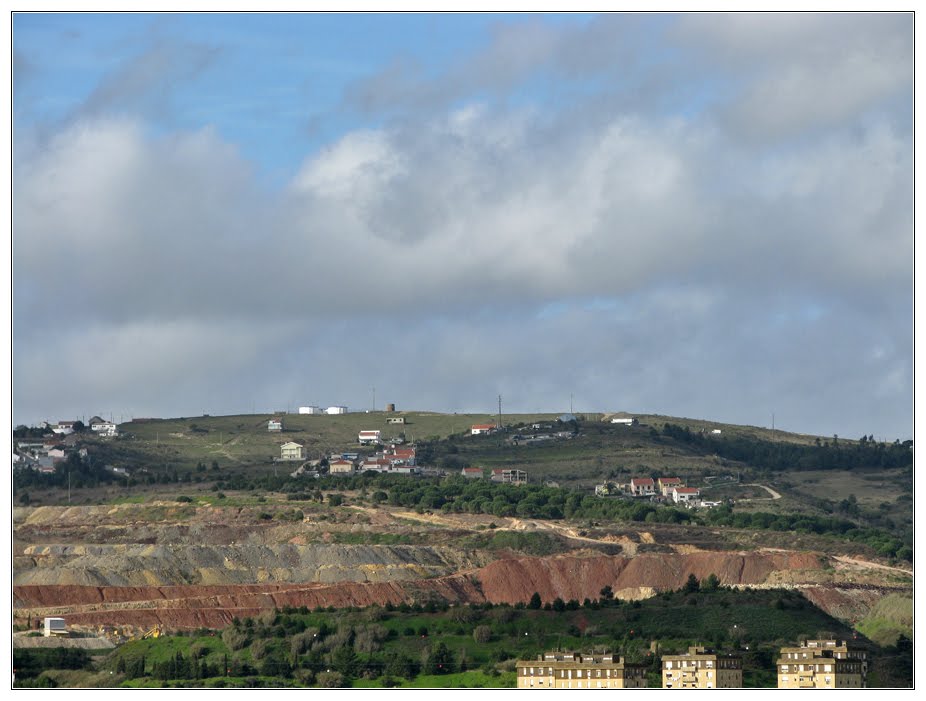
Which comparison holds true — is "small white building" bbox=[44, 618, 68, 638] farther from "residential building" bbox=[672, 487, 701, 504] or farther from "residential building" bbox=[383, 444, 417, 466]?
"residential building" bbox=[383, 444, 417, 466]

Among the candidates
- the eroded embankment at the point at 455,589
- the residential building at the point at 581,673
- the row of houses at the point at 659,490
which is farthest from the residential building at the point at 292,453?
the residential building at the point at 581,673

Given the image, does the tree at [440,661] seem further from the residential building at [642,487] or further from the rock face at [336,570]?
the residential building at [642,487]

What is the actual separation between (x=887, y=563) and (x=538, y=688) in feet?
190

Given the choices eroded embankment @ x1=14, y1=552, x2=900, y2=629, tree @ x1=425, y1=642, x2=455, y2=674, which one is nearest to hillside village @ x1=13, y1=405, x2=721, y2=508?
eroded embankment @ x1=14, y1=552, x2=900, y2=629

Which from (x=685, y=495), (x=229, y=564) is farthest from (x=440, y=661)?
(x=685, y=495)

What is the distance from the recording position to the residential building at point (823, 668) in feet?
275

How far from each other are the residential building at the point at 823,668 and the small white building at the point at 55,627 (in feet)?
126

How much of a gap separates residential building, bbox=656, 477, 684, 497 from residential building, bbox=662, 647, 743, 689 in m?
87.4

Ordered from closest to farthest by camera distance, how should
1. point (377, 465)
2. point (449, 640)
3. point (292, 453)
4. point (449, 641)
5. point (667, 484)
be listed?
point (449, 641) < point (449, 640) < point (667, 484) < point (377, 465) < point (292, 453)

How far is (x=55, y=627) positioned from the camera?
104750 mm

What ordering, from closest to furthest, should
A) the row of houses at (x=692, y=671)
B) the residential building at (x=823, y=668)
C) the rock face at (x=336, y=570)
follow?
1. the row of houses at (x=692, y=671)
2. the residential building at (x=823, y=668)
3. the rock face at (x=336, y=570)

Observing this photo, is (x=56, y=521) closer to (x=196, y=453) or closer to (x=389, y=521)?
(x=389, y=521)

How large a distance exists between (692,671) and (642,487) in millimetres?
91282

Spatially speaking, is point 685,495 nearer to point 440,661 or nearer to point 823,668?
point 440,661
